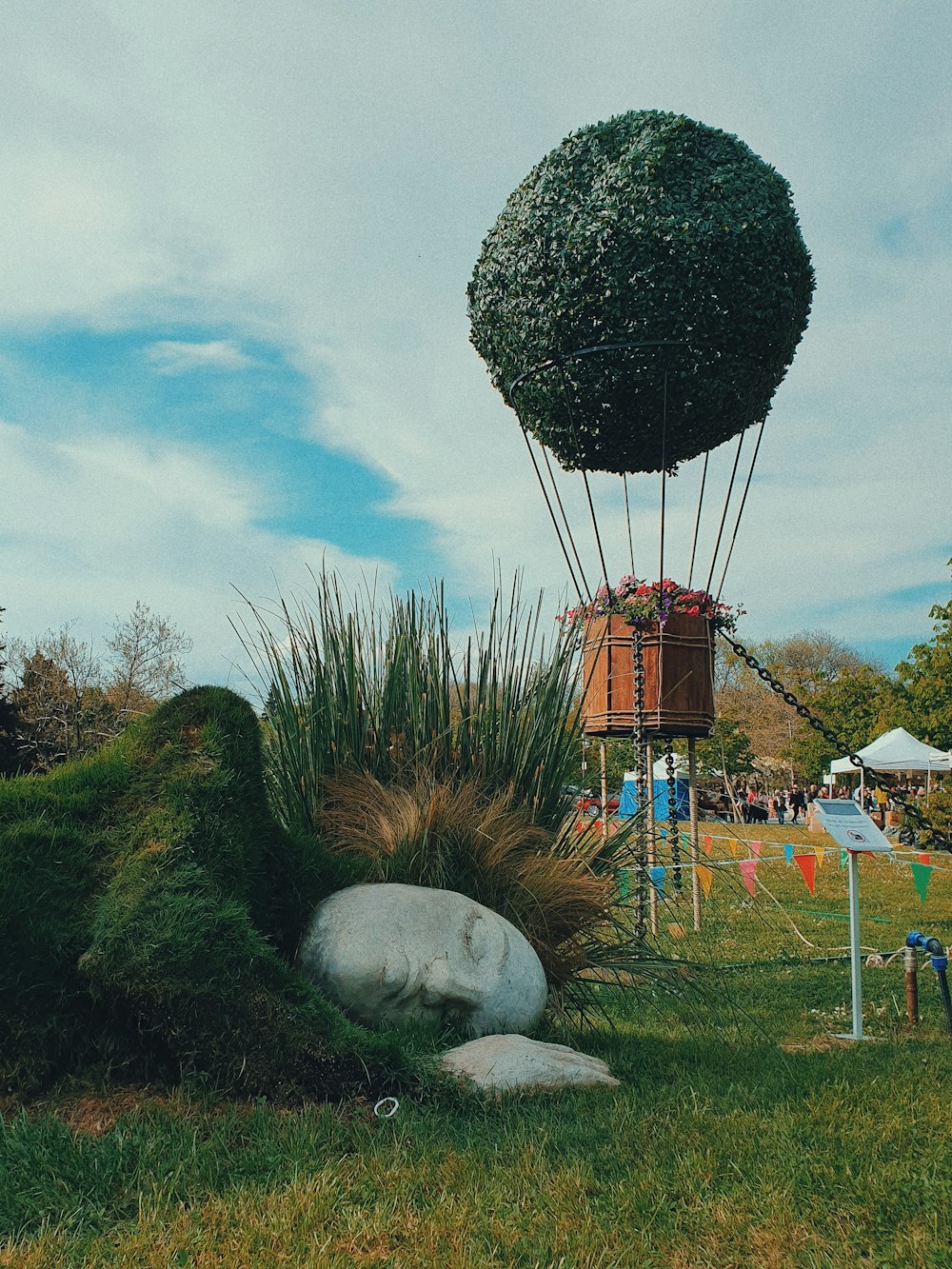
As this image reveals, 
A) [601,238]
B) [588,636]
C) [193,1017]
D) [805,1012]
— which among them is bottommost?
[805,1012]

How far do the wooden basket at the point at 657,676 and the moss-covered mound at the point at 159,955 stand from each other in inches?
156

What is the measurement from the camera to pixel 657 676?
7.22m

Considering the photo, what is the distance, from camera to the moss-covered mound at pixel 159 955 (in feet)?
10.7

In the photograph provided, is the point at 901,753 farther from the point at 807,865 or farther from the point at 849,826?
the point at 849,826

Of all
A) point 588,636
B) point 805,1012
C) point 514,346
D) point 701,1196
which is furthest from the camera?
point 588,636

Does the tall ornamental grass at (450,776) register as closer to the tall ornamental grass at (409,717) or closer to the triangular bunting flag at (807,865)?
the tall ornamental grass at (409,717)

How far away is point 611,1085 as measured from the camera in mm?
3666

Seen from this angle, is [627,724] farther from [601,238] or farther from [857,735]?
[857,735]

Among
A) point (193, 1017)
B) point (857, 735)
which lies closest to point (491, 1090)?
point (193, 1017)

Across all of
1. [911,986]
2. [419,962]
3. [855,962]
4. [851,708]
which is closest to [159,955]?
[419,962]

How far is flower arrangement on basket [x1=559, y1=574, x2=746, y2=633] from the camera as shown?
7.19m

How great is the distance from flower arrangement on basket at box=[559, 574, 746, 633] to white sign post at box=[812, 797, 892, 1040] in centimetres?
201

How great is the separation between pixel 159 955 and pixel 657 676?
15.3 feet

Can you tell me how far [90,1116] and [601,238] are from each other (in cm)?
542
